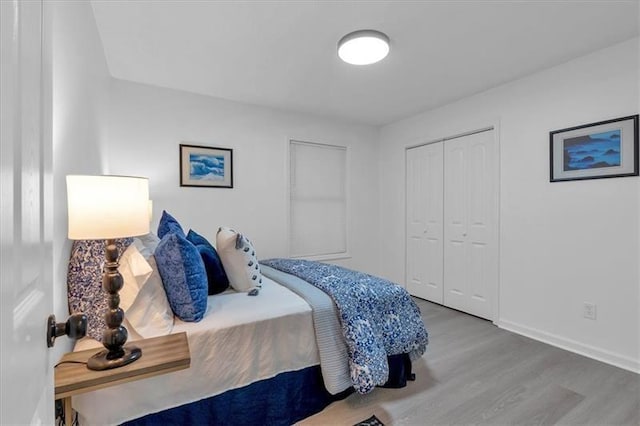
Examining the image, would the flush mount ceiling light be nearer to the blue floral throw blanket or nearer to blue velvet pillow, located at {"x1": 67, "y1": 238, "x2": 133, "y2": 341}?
the blue floral throw blanket

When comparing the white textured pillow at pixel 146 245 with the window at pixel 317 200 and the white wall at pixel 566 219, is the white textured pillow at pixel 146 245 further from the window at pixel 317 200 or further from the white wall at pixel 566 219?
the white wall at pixel 566 219

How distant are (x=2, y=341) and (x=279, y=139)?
11.9 ft

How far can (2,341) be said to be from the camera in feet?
1.38

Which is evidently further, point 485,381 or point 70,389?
point 485,381

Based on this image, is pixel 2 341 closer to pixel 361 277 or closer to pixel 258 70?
pixel 361 277

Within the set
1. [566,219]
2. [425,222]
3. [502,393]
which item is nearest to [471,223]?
[425,222]

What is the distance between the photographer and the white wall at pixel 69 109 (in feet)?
4.05

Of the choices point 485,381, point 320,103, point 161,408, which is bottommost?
point 485,381

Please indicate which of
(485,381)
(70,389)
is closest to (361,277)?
(485,381)

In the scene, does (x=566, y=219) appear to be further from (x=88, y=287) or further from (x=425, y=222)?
(x=88, y=287)

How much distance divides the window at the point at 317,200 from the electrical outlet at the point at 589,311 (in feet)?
8.48

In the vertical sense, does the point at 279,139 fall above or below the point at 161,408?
above

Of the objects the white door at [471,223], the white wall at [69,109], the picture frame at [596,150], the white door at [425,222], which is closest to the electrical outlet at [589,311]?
the white door at [471,223]

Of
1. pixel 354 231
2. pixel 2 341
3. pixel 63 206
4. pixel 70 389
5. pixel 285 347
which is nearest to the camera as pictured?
pixel 2 341
